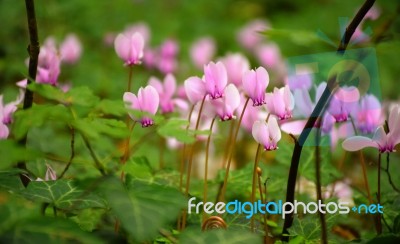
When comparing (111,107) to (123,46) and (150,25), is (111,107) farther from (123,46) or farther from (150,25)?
(150,25)

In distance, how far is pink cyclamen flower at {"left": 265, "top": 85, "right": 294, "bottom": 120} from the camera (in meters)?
1.29

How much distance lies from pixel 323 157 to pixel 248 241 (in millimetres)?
726

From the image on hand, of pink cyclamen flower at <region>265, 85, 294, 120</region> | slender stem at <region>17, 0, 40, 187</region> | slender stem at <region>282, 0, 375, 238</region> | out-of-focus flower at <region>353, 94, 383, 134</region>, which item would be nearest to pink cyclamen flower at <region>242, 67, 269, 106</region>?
pink cyclamen flower at <region>265, 85, 294, 120</region>

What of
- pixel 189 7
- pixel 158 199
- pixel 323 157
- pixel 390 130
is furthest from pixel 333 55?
pixel 189 7

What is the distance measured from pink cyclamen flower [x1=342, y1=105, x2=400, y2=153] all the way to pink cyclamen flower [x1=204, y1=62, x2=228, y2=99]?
0.33m

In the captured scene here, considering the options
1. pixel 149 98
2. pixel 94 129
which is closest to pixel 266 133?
pixel 149 98

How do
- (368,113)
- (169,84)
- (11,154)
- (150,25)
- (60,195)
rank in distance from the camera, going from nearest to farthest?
1. (11,154)
2. (60,195)
3. (368,113)
4. (169,84)
5. (150,25)

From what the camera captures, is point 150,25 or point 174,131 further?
point 150,25

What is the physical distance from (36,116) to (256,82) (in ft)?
1.76

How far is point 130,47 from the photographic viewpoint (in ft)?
4.89

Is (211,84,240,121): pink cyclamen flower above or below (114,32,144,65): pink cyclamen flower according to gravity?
below

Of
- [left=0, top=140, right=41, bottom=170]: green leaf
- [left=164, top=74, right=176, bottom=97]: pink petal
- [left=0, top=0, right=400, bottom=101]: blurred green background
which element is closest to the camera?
[left=0, top=140, right=41, bottom=170]: green leaf

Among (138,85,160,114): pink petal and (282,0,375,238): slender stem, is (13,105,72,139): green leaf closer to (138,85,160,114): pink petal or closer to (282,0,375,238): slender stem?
(138,85,160,114): pink petal

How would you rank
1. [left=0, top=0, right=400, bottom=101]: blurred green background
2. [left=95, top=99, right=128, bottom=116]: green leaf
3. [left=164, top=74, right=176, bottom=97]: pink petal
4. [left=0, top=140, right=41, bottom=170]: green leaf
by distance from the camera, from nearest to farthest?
1. [left=0, top=140, right=41, bottom=170]: green leaf
2. [left=95, top=99, right=128, bottom=116]: green leaf
3. [left=164, top=74, right=176, bottom=97]: pink petal
4. [left=0, top=0, right=400, bottom=101]: blurred green background
